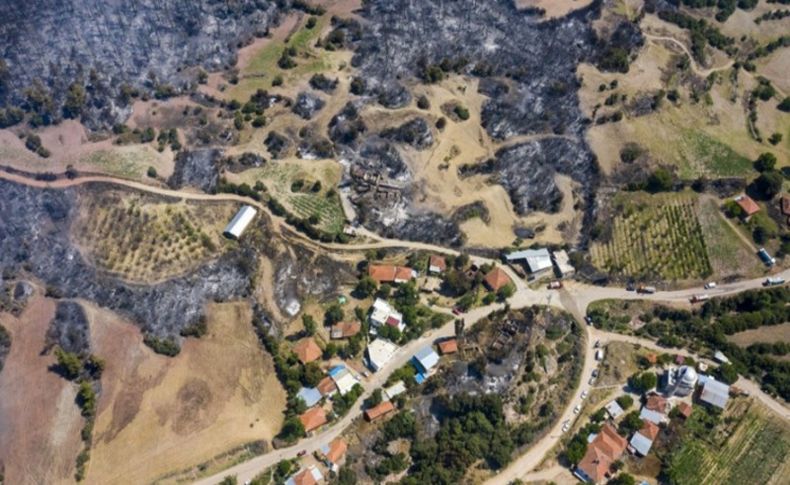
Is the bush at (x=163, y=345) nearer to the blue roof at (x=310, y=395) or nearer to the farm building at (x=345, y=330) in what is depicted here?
the blue roof at (x=310, y=395)

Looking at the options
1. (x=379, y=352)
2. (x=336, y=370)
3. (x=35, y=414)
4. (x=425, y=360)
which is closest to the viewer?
(x=35, y=414)

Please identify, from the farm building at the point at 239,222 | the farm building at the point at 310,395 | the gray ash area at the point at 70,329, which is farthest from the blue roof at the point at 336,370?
the gray ash area at the point at 70,329

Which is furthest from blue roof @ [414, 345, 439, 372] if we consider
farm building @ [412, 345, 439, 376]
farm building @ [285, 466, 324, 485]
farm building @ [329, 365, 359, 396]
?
farm building @ [285, 466, 324, 485]

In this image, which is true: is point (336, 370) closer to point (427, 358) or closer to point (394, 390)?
point (394, 390)

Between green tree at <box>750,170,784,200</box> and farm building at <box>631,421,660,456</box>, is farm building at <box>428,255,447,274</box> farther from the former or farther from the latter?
green tree at <box>750,170,784,200</box>

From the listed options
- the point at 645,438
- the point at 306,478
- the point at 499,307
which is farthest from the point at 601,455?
the point at 306,478

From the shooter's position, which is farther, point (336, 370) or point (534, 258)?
point (534, 258)

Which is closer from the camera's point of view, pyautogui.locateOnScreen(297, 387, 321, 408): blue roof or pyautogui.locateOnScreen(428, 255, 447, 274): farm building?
pyautogui.locateOnScreen(297, 387, 321, 408): blue roof
